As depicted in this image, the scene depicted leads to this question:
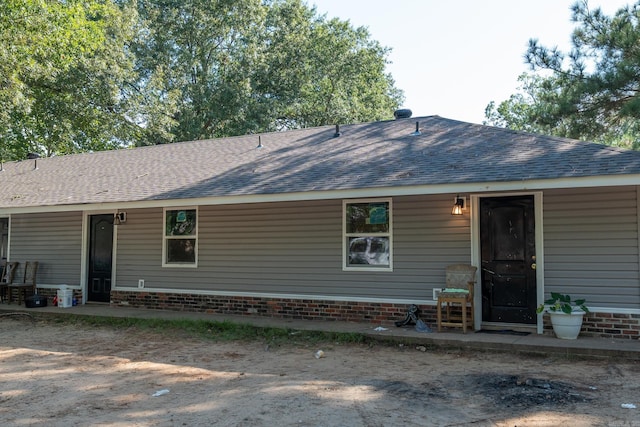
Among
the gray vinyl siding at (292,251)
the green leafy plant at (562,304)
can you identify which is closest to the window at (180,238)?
the gray vinyl siding at (292,251)

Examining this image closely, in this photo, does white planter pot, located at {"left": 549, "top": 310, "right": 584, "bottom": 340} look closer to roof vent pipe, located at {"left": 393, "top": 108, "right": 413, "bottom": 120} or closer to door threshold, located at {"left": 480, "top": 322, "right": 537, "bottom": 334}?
door threshold, located at {"left": 480, "top": 322, "right": 537, "bottom": 334}

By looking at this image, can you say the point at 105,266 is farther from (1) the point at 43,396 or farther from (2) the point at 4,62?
(1) the point at 43,396

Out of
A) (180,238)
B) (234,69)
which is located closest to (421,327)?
(180,238)

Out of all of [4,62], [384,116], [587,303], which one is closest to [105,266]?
[4,62]

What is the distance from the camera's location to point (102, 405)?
4680 millimetres

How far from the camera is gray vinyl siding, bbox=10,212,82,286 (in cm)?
1144

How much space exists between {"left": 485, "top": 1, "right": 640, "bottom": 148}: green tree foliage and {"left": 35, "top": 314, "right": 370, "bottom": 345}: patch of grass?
853 cm

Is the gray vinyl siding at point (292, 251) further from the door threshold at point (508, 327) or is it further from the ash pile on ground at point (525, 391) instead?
the ash pile on ground at point (525, 391)

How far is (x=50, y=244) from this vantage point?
11.8m

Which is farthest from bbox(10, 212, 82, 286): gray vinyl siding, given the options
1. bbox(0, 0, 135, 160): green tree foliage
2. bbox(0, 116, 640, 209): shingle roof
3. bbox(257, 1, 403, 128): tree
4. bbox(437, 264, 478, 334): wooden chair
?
Result: bbox(257, 1, 403, 128): tree

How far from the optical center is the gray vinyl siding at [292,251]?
26.7 feet

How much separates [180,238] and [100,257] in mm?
2230

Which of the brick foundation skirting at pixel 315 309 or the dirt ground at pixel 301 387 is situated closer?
the dirt ground at pixel 301 387

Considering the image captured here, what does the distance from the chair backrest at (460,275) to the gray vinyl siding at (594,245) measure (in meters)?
1.02
